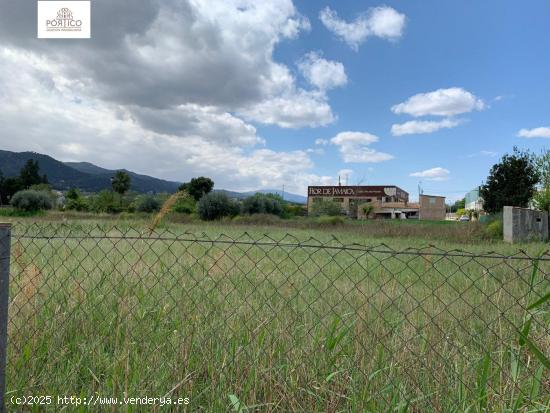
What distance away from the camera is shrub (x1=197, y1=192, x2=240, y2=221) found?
22.7 m

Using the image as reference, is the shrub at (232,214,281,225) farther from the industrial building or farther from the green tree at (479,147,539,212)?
the industrial building

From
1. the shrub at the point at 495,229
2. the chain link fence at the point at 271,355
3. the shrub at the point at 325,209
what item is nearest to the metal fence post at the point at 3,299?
the chain link fence at the point at 271,355

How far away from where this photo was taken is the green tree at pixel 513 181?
22.5 meters

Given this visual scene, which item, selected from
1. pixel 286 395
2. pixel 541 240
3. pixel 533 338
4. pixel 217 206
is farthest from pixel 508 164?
pixel 286 395

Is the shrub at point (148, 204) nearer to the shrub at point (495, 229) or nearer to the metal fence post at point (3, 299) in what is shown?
the shrub at point (495, 229)

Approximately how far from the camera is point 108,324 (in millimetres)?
2598

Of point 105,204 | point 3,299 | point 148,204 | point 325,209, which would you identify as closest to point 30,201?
point 105,204

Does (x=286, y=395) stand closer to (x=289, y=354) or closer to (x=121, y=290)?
(x=289, y=354)

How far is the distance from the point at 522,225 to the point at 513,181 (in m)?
13.6

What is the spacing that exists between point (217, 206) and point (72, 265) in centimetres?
1824

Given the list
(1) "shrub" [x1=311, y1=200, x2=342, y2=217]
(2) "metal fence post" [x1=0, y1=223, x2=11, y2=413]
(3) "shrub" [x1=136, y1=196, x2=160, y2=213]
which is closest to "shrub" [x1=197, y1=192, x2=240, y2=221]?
(3) "shrub" [x1=136, y1=196, x2=160, y2=213]

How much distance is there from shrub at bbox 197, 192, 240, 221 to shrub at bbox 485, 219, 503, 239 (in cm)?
1516

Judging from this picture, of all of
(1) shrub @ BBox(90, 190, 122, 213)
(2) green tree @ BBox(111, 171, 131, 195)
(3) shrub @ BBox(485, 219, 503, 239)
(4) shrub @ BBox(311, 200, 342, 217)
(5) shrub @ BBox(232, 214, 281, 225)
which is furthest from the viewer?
(2) green tree @ BBox(111, 171, 131, 195)

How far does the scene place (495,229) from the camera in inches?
494
